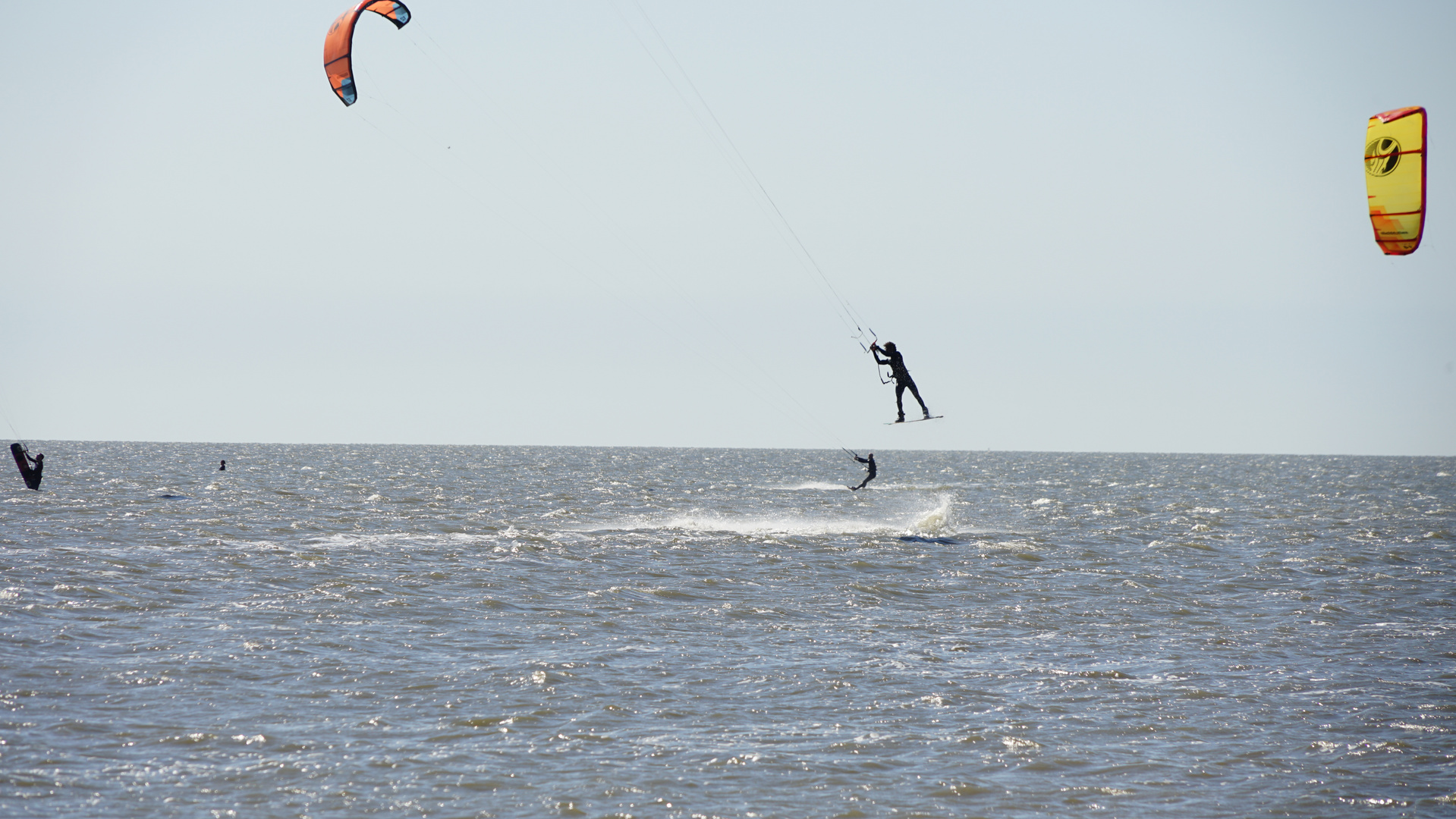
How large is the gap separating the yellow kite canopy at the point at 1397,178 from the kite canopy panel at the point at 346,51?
47.7 feet

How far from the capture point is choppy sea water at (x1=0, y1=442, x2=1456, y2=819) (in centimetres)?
920

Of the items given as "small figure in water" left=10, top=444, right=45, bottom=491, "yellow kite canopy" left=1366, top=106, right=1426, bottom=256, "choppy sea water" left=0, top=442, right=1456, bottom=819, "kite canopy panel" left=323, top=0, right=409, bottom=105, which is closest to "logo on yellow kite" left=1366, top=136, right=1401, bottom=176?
"yellow kite canopy" left=1366, top=106, right=1426, bottom=256

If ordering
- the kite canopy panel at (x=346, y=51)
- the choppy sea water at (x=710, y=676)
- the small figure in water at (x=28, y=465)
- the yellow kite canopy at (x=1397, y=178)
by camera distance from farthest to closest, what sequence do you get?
the small figure in water at (x=28, y=465) → the kite canopy panel at (x=346, y=51) → the yellow kite canopy at (x=1397, y=178) → the choppy sea water at (x=710, y=676)

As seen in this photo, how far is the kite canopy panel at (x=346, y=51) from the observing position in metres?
18.3

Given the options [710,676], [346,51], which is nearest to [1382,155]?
[710,676]

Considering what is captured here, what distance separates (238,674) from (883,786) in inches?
279

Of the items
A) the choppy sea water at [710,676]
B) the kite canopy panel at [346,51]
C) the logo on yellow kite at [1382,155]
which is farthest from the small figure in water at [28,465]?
the logo on yellow kite at [1382,155]

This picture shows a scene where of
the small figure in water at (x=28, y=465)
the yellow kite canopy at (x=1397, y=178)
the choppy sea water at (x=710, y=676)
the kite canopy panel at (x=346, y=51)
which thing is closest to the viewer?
the choppy sea water at (x=710, y=676)

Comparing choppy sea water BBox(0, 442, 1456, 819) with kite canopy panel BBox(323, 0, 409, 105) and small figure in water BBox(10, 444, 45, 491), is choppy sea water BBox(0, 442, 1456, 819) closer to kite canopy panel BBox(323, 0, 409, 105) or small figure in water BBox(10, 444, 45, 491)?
kite canopy panel BBox(323, 0, 409, 105)

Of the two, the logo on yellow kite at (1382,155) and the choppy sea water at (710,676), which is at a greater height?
the logo on yellow kite at (1382,155)

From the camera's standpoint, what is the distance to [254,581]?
61.7 ft

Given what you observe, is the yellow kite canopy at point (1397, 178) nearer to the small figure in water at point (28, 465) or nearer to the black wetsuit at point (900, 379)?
the black wetsuit at point (900, 379)

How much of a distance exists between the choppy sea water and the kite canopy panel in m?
7.98

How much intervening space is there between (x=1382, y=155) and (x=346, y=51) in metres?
15.4
